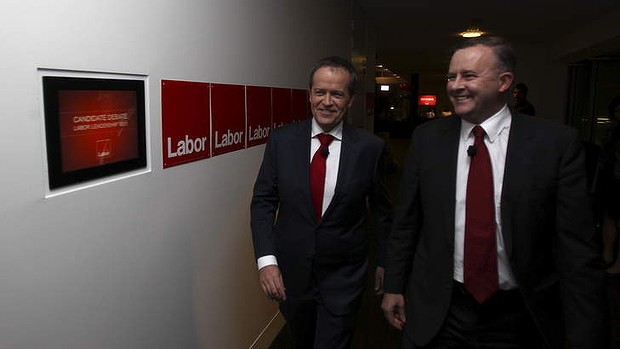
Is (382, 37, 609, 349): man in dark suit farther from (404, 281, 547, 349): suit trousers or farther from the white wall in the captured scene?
the white wall

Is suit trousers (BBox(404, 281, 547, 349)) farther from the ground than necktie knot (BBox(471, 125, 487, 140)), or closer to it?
closer to it

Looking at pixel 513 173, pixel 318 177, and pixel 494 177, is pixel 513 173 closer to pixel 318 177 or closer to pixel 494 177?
pixel 494 177

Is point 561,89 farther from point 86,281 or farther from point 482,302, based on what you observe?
point 86,281

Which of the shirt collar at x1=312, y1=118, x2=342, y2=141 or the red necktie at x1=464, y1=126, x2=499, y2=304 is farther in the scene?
the shirt collar at x1=312, y1=118, x2=342, y2=141

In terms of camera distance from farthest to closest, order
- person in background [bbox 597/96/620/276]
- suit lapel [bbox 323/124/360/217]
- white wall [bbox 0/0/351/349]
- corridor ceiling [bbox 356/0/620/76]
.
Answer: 1. corridor ceiling [bbox 356/0/620/76]
2. person in background [bbox 597/96/620/276]
3. suit lapel [bbox 323/124/360/217]
4. white wall [bbox 0/0/351/349]

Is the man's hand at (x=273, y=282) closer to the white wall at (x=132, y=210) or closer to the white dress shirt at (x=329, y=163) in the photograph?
the white dress shirt at (x=329, y=163)

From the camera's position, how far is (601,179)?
14.2 ft

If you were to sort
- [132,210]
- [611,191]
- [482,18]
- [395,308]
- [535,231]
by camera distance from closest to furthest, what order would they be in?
1. [535,231]
2. [132,210]
3. [395,308]
4. [611,191]
5. [482,18]

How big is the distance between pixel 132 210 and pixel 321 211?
0.70m

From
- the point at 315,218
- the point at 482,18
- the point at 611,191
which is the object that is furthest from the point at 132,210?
the point at 482,18

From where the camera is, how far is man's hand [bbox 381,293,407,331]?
1813 mm

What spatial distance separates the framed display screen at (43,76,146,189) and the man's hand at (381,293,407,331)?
3.25 feet

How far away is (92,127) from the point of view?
1.42 metres

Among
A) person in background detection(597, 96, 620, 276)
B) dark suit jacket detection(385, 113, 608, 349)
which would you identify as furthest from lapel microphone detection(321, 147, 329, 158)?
person in background detection(597, 96, 620, 276)
